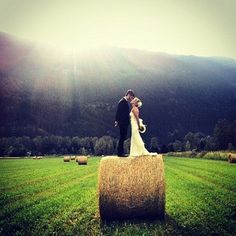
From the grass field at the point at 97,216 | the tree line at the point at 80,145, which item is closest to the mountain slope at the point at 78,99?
the tree line at the point at 80,145

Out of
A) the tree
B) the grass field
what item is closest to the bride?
the grass field

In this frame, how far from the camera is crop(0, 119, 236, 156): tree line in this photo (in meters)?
122

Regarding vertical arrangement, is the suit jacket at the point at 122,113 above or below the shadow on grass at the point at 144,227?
above

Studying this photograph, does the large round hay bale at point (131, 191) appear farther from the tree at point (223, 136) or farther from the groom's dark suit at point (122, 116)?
the tree at point (223, 136)

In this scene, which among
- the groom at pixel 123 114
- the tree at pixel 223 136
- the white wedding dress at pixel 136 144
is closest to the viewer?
the white wedding dress at pixel 136 144

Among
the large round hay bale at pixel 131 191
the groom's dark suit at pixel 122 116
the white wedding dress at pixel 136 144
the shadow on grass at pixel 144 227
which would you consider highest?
the groom's dark suit at pixel 122 116

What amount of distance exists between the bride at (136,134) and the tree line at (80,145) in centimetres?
10575

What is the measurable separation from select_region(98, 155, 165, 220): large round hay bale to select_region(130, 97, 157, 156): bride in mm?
1098

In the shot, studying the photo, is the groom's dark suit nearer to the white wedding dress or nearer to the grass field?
the white wedding dress

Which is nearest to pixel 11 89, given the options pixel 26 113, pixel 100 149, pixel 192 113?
pixel 26 113

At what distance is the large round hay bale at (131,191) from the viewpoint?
467 inches

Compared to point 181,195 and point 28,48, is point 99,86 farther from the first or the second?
point 181,195

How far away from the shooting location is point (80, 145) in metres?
142

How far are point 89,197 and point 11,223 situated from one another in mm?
5378
